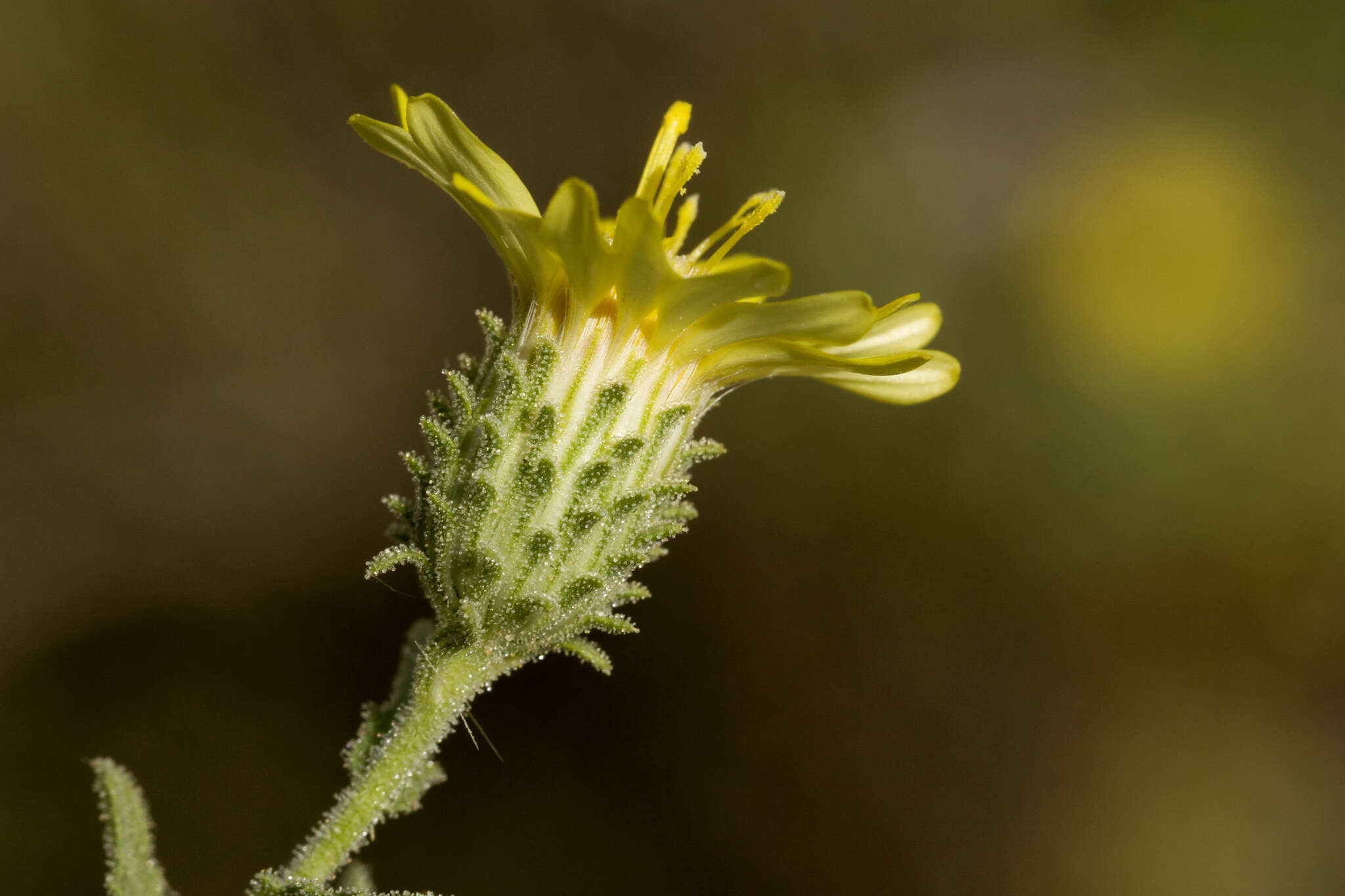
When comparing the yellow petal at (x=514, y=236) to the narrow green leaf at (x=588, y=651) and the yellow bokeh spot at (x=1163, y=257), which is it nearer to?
the narrow green leaf at (x=588, y=651)

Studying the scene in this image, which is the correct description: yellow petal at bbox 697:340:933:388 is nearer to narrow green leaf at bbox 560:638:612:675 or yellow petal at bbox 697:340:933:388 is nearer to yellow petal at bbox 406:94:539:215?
yellow petal at bbox 406:94:539:215

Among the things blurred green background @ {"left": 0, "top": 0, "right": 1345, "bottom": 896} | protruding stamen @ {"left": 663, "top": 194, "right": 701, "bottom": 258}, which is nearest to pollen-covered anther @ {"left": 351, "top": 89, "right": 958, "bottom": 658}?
protruding stamen @ {"left": 663, "top": 194, "right": 701, "bottom": 258}

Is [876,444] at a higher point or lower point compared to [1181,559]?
higher

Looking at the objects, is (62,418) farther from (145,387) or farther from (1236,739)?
(1236,739)

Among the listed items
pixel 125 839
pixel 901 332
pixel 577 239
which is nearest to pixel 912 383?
pixel 901 332

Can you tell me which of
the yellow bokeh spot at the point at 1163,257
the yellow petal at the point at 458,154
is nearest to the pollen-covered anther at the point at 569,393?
the yellow petal at the point at 458,154

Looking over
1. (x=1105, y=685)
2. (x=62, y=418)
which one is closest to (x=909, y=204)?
(x=1105, y=685)
